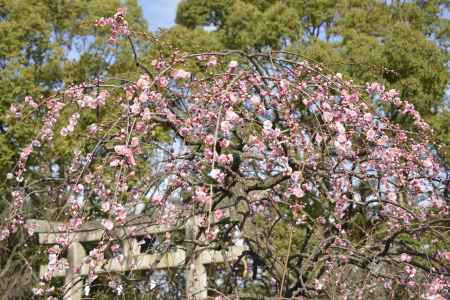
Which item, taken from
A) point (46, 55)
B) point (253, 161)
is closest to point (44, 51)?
point (46, 55)

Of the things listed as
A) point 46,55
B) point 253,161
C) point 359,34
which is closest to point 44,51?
point 46,55

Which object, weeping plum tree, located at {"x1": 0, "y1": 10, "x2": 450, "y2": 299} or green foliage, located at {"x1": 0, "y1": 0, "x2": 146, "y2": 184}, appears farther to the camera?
green foliage, located at {"x1": 0, "y1": 0, "x2": 146, "y2": 184}

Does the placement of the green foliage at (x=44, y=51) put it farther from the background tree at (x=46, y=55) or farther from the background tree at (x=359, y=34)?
the background tree at (x=359, y=34)

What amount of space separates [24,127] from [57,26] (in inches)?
98.7

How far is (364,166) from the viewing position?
9.86ft

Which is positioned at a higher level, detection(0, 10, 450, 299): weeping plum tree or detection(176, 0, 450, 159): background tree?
detection(176, 0, 450, 159): background tree

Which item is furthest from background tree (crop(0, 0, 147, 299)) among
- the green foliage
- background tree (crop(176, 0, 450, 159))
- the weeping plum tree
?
the weeping plum tree

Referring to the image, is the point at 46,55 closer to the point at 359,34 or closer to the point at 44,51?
the point at 44,51

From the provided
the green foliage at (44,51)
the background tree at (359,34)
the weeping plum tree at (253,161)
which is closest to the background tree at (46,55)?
the green foliage at (44,51)

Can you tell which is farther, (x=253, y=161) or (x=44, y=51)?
(x=44, y=51)

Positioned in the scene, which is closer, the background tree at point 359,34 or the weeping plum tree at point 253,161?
the weeping plum tree at point 253,161

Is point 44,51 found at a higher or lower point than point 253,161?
higher

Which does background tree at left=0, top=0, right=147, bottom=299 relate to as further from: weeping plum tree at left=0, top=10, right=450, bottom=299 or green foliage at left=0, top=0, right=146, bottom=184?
weeping plum tree at left=0, top=10, right=450, bottom=299

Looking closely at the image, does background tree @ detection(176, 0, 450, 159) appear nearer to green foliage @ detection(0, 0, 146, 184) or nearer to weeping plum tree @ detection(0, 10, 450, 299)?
green foliage @ detection(0, 0, 146, 184)
